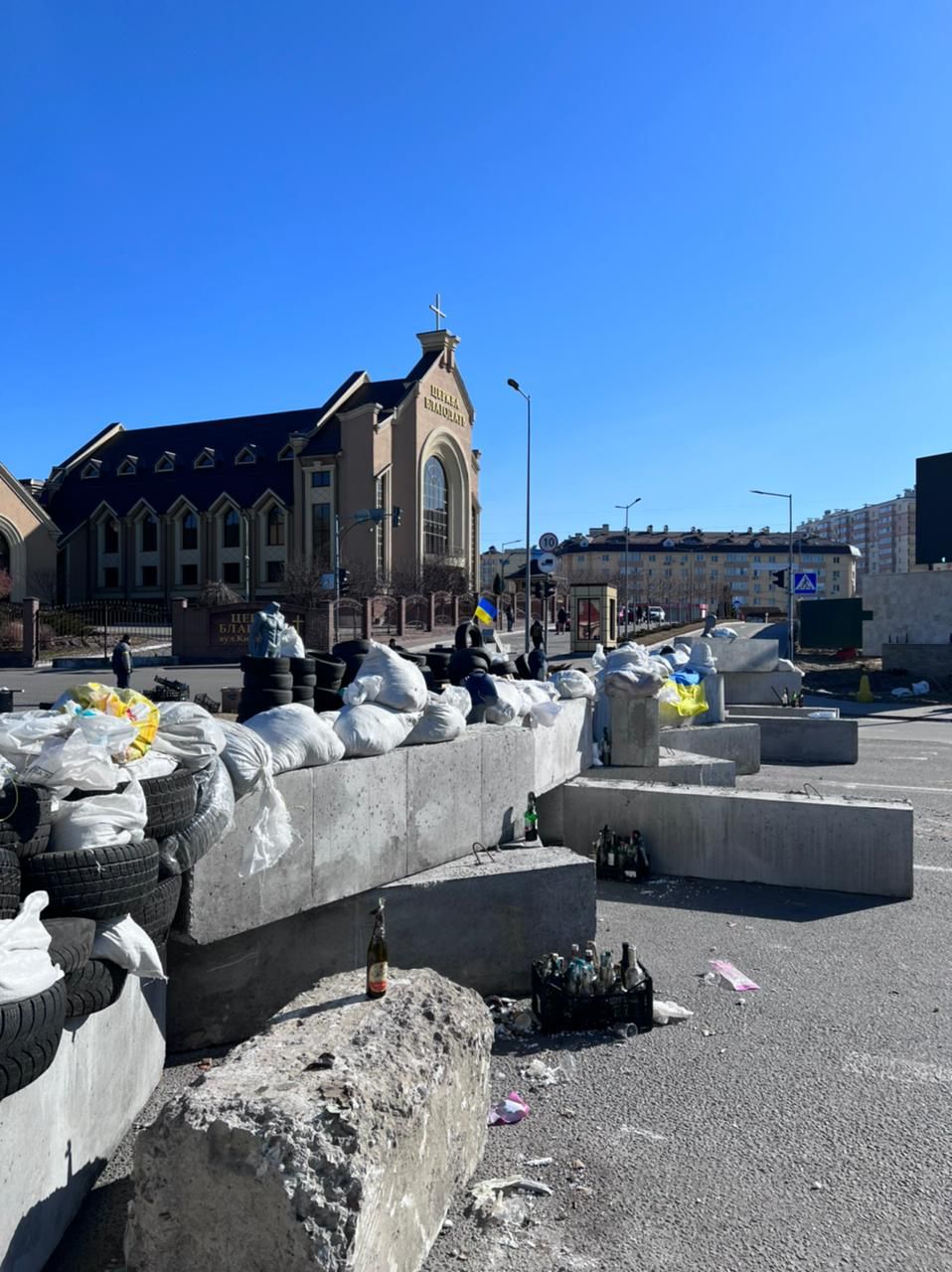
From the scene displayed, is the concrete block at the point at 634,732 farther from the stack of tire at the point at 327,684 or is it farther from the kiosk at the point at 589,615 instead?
the kiosk at the point at 589,615

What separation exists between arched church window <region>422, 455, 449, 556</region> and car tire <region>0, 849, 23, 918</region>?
51307 mm

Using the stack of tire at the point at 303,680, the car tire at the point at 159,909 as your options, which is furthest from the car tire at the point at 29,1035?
the stack of tire at the point at 303,680

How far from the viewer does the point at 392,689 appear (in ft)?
17.5

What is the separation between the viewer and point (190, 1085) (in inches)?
106

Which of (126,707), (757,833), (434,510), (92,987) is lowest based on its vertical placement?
(757,833)

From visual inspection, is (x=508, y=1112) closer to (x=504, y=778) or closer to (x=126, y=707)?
(x=126, y=707)

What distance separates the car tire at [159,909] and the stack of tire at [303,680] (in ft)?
9.30

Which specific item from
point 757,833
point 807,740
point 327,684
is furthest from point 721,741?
point 327,684

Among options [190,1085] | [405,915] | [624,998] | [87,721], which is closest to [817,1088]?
[624,998]

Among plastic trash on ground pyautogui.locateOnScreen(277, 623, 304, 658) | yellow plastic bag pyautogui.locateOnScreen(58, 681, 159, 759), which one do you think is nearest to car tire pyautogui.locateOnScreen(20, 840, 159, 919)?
yellow plastic bag pyautogui.locateOnScreen(58, 681, 159, 759)

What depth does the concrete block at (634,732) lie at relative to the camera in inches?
345

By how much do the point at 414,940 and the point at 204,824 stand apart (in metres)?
1.70

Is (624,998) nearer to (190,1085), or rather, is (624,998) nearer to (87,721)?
(190,1085)

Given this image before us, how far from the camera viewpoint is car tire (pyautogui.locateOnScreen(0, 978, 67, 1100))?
7.76ft
